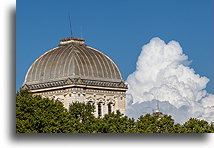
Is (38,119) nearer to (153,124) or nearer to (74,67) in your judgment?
(153,124)

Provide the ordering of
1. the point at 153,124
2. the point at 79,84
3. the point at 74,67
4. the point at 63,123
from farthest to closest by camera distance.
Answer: the point at 79,84
the point at 74,67
the point at 153,124
the point at 63,123

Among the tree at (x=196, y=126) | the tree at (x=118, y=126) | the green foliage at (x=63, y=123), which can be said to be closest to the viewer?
the green foliage at (x=63, y=123)

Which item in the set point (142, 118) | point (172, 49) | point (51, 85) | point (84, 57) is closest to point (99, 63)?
point (84, 57)

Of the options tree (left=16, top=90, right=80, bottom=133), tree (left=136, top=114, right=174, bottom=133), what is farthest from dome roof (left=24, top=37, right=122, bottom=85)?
tree (left=16, top=90, right=80, bottom=133)

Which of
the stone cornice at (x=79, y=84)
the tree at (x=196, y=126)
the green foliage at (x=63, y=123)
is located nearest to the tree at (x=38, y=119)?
the green foliage at (x=63, y=123)

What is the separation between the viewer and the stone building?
5269cm

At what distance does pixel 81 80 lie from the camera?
5581 cm

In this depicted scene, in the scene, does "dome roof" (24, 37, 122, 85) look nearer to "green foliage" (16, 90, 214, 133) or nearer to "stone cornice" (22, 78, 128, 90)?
"stone cornice" (22, 78, 128, 90)

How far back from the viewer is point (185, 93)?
2355 centimetres

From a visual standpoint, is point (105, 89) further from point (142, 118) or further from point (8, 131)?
point (8, 131)

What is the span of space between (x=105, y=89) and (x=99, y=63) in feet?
8.76

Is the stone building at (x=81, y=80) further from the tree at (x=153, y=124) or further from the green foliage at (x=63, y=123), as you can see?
the tree at (x=153, y=124)

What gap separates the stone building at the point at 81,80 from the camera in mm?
52688

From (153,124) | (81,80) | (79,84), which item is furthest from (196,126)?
(81,80)
